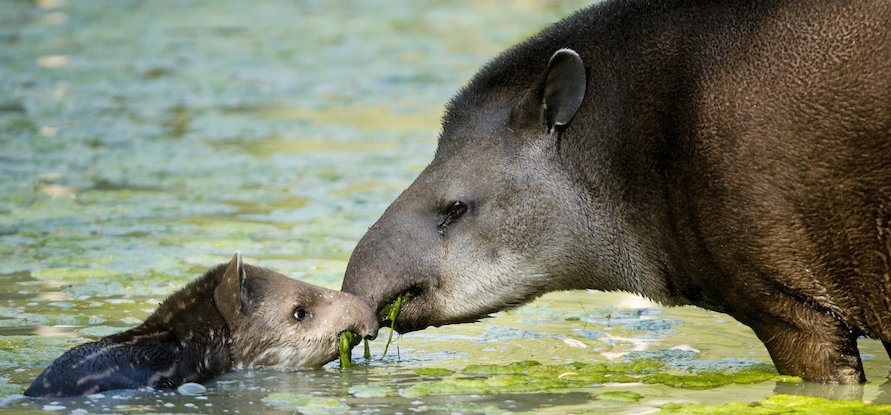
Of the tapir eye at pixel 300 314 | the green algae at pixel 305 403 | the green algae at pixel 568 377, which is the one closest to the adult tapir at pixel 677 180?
the green algae at pixel 568 377

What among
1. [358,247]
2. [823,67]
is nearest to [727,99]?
[823,67]

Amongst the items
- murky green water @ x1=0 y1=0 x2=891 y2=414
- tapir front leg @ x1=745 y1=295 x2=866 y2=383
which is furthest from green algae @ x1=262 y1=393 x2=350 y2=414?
tapir front leg @ x1=745 y1=295 x2=866 y2=383

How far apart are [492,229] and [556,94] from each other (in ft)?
2.82

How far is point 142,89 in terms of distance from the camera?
2142cm

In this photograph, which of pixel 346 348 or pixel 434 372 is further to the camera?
pixel 346 348

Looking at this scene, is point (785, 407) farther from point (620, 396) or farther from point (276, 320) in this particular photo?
point (276, 320)

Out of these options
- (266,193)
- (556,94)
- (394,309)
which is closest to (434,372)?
(394,309)

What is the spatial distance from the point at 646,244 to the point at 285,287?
7.86 feet

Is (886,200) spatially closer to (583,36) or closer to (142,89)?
(583,36)

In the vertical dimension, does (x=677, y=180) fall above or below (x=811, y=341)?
above

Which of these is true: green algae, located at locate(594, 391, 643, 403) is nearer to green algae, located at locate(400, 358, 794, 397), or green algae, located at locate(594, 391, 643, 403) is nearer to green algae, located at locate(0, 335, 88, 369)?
green algae, located at locate(400, 358, 794, 397)

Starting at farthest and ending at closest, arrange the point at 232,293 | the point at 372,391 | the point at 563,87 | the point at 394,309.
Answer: the point at 232,293, the point at 394,309, the point at 563,87, the point at 372,391

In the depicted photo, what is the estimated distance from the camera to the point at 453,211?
28.4ft

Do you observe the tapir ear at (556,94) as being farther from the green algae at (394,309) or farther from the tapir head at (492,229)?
the green algae at (394,309)
